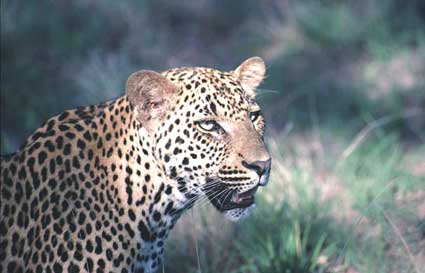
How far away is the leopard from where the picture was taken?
191 inches

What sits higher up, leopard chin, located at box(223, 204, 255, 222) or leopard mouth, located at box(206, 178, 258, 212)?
leopard mouth, located at box(206, 178, 258, 212)

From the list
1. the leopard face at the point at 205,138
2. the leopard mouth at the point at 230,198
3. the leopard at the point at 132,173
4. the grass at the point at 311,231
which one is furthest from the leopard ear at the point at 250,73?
the grass at the point at 311,231

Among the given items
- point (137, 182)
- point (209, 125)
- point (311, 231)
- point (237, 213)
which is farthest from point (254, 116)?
point (311, 231)

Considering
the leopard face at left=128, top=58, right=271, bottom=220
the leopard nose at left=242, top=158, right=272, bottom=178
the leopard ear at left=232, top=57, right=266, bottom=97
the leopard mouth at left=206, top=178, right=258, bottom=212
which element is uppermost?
the leopard ear at left=232, top=57, right=266, bottom=97

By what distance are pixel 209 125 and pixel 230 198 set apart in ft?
1.56

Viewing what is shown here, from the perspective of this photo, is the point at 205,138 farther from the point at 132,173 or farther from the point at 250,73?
the point at 250,73

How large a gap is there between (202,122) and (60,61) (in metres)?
6.56

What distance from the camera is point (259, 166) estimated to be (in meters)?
4.76

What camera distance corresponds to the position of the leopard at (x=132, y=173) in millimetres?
4848

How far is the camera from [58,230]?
490cm

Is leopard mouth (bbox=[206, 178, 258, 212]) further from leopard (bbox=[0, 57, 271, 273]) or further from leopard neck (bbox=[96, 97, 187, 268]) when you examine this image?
leopard neck (bbox=[96, 97, 187, 268])

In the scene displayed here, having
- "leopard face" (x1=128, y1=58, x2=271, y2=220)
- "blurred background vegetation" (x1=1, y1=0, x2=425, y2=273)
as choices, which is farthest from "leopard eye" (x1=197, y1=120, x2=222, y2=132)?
"blurred background vegetation" (x1=1, y1=0, x2=425, y2=273)

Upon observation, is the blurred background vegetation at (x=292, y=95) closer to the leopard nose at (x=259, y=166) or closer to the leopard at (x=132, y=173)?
the leopard at (x=132, y=173)

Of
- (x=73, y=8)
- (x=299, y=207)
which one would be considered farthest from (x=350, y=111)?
(x=73, y=8)
